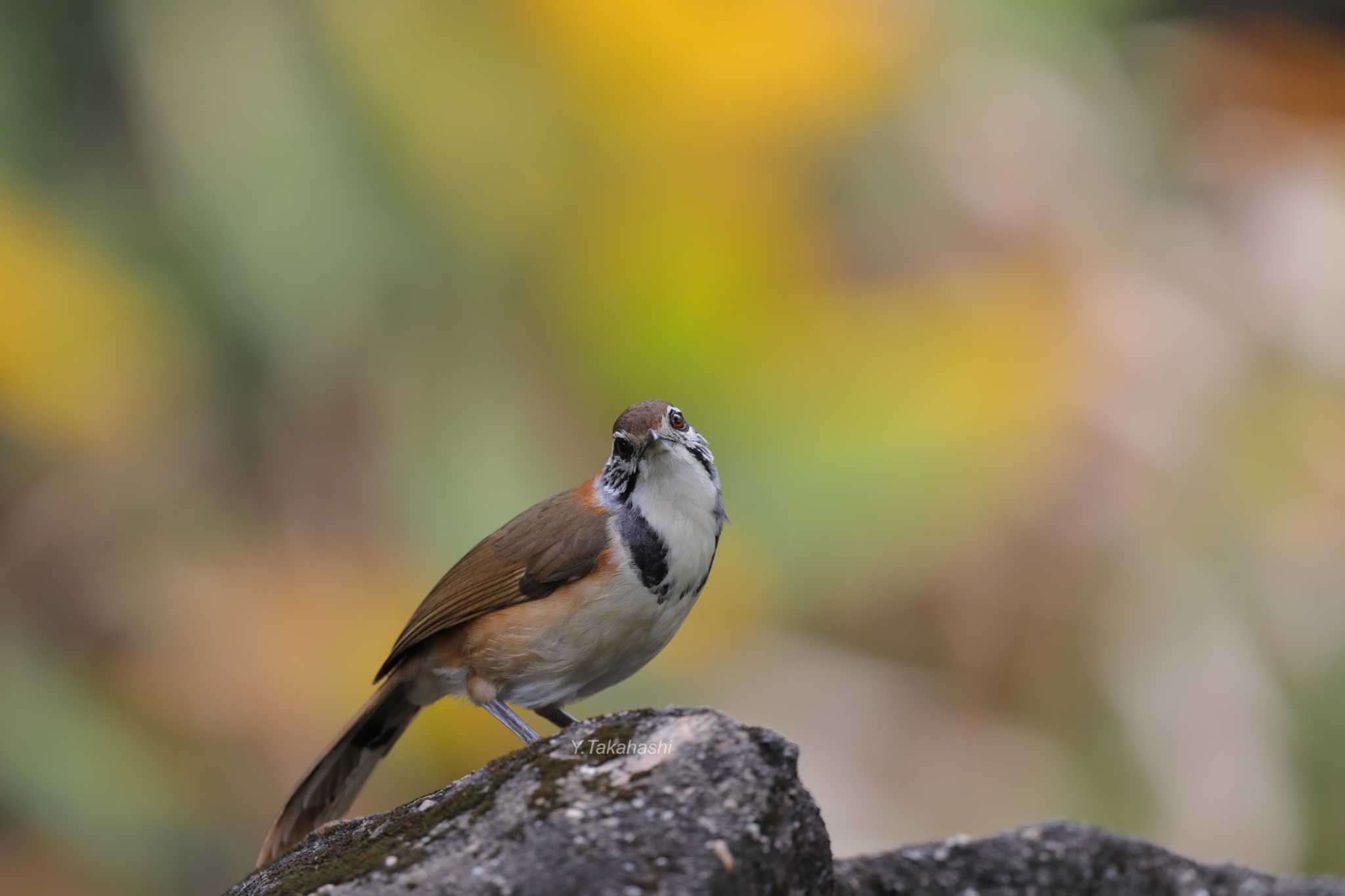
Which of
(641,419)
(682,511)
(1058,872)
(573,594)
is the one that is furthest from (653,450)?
(1058,872)

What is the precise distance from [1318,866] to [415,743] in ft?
14.9

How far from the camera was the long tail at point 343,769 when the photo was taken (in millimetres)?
4250

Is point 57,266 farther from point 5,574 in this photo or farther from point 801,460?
point 801,460

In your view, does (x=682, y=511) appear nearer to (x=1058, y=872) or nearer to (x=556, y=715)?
(x=556, y=715)

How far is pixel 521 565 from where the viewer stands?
162 inches

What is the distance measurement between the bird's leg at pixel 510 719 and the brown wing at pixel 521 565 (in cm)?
27

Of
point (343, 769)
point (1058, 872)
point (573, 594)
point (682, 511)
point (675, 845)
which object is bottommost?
point (675, 845)

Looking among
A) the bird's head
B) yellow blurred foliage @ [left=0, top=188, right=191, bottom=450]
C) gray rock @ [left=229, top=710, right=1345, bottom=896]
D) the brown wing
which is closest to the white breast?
the bird's head

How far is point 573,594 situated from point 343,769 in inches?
43.4

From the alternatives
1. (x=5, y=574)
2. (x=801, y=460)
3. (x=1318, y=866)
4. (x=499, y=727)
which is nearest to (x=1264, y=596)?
(x=1318, y=866)

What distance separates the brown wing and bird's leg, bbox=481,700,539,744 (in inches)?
10.6

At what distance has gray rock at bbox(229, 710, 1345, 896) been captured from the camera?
2648 millimetres

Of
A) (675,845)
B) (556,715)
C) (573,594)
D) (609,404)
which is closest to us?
(675,845)

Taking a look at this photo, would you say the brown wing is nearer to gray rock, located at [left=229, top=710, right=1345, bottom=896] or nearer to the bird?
the bird
